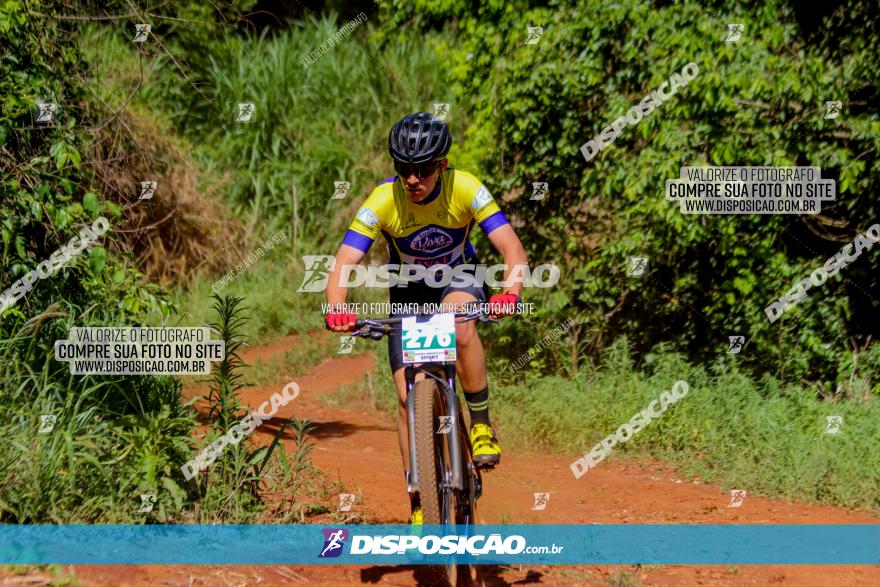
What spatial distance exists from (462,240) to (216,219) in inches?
323

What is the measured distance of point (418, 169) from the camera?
17.4 ft

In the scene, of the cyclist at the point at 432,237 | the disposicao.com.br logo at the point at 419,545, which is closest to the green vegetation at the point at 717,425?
the disposicao.com.br logo at the point at 419,545

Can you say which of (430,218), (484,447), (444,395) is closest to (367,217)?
(430,218)

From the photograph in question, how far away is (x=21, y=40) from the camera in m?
6.94

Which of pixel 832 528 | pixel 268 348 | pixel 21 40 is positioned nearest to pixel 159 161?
pixel 268 348

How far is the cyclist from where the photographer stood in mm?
5258

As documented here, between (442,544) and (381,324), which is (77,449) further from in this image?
(442,544)

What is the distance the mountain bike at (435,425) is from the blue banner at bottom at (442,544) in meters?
0.11

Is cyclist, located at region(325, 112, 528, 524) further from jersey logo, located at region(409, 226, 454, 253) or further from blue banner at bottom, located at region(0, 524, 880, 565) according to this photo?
blue banner at bottom, located at region(0, 524, 880, 565)

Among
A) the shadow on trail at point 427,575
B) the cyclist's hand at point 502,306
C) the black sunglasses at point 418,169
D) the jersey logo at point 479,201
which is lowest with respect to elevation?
the shadow on trail at point 427,575

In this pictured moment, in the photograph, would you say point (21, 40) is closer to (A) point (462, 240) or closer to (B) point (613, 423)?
(A) point (462, 240)

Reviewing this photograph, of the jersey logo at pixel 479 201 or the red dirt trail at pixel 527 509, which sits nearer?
the red dirt trail at pixel 527 509

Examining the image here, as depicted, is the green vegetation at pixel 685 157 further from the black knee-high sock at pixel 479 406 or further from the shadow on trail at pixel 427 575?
the shadow on trail at pixel 427 575

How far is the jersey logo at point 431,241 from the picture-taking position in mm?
5688
